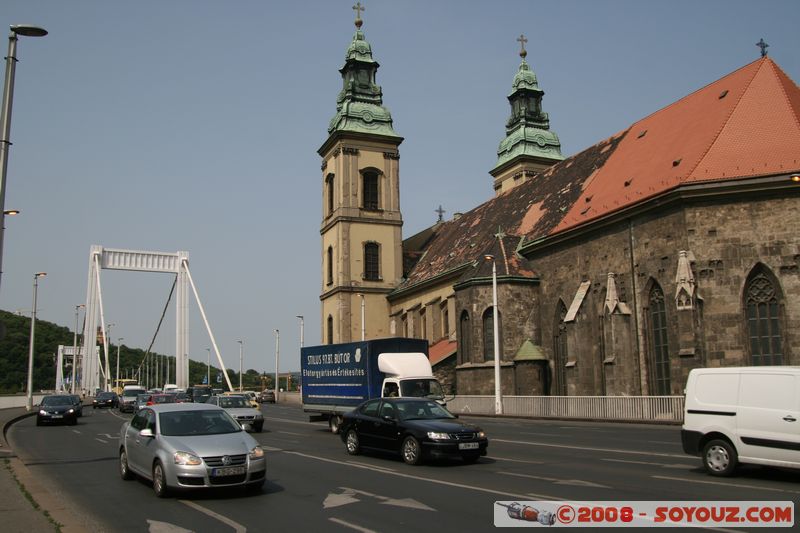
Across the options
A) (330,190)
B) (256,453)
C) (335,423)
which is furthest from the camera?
(330,190)

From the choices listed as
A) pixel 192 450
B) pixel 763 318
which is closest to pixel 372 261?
pixel 763 318

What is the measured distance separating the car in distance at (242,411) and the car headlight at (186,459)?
1536cm

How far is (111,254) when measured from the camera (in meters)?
95.6

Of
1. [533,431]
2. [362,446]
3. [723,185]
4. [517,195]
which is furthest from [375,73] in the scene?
[362,446]

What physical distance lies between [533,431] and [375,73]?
44.5 metres

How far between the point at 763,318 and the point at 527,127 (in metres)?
45.3

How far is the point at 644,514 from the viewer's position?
9883 mm

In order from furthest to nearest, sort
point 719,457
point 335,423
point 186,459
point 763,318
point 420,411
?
point 763,318 < point 335,423 < point 420,411 < point 719,457 < point 186,459

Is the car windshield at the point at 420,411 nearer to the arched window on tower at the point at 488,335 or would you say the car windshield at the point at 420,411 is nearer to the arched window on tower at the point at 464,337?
the arched window on tower at the point at 488,335

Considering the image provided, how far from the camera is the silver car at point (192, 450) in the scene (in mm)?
11492

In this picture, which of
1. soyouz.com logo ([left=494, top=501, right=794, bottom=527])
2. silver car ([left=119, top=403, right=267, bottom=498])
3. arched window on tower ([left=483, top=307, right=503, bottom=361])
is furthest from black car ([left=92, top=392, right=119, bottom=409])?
soyouz.com logo ([left=494, top=501, right=794, bottom=527])

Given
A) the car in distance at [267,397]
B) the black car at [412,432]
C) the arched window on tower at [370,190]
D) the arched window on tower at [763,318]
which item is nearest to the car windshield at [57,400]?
the black car at [412,432]

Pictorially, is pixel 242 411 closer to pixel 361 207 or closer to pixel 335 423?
pixel 335 423

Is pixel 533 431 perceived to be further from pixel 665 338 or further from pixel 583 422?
pixel 665 338
